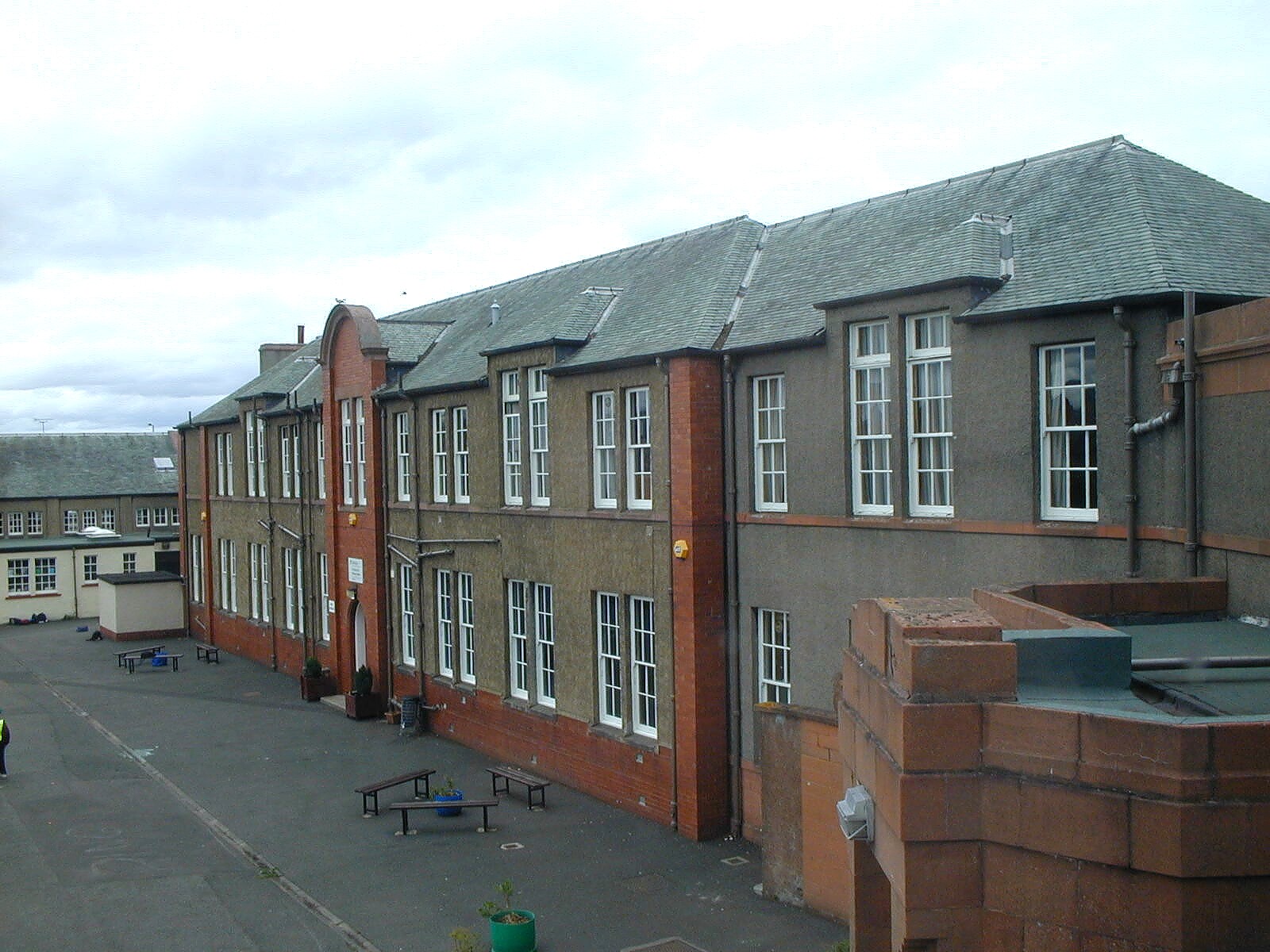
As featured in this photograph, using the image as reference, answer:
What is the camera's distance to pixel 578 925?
15508 millimetres

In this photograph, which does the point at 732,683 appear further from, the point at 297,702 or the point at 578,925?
the point at 297,702

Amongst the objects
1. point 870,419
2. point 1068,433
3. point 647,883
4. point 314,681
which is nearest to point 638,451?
point 870,419

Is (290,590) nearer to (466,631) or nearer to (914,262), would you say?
(466,631)

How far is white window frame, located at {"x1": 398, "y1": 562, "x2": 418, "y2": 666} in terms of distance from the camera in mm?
28422

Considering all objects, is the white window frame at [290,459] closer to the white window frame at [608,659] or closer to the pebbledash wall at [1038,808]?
the white window frame at [608,659]

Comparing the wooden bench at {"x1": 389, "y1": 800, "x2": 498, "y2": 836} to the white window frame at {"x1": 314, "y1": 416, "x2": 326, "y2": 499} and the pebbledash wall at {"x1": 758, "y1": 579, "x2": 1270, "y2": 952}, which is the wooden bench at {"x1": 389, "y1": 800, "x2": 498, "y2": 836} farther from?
the white window frame at {"x1": 314, "y1": 416, "x2": 326, "y2": 499}

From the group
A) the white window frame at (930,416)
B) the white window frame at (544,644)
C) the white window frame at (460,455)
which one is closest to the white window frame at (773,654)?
the white window frame at (930,416)

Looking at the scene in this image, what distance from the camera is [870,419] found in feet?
53.5

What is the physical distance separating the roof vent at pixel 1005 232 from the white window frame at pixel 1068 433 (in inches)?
54.6

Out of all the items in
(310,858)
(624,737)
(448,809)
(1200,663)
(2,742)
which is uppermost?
(1200,663)

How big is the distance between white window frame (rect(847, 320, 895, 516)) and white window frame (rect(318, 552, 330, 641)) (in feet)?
67.4

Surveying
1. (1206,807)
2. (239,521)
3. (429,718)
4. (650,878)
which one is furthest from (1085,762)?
(239,521)

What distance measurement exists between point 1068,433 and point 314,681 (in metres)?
23.5

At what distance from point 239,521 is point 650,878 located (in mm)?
27853
